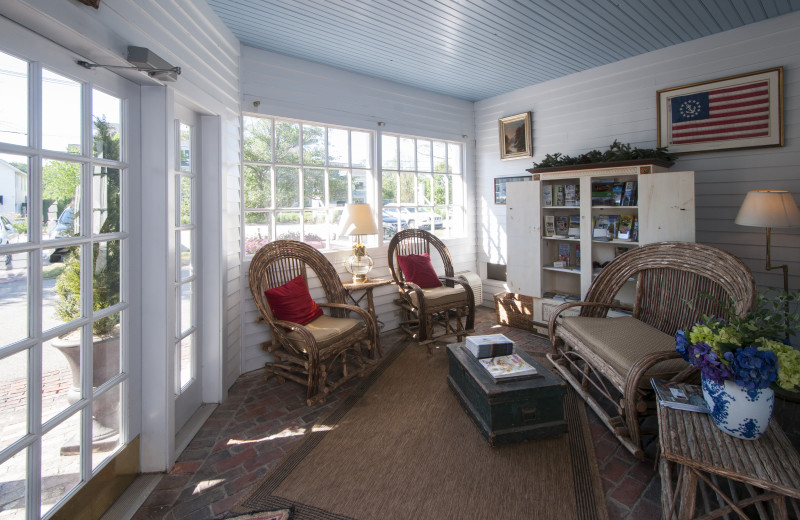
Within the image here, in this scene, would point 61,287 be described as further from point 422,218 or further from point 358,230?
point 422,218

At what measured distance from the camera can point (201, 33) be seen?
2895 mm

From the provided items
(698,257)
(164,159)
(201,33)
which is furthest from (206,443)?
(698,257)

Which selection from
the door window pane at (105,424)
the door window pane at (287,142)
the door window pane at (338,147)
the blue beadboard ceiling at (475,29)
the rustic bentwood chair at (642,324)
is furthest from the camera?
the door window pane at (338,147)

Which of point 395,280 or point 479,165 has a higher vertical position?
point 479,165

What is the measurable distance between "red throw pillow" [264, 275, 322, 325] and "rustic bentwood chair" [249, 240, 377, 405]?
0.04m

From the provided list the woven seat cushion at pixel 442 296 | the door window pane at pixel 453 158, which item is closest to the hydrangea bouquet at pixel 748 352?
the woven seat cushion at pixel 442 296

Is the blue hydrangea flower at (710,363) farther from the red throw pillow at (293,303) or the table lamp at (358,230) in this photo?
the table lamp at (358,230)

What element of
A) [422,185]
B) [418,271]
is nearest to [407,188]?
[422,185]

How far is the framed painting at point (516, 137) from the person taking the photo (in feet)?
17.4

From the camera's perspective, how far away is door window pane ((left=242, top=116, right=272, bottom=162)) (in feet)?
12.9

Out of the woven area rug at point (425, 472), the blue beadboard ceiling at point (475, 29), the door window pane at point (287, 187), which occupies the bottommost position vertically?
the woven area rug at point (425, 472)

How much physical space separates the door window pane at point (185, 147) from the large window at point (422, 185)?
7.91ft

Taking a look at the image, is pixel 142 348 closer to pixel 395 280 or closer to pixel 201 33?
pixel 201 33

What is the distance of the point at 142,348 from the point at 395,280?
271 centimetres
